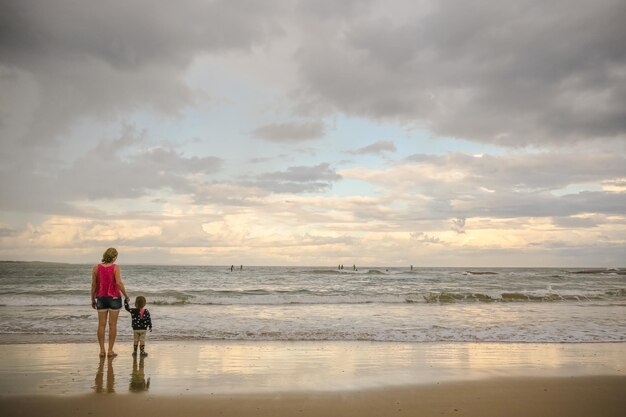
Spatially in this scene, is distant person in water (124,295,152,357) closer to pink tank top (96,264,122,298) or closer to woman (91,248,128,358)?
woman (91,248,128,358)

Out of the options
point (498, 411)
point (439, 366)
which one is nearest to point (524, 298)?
point (439, 366)

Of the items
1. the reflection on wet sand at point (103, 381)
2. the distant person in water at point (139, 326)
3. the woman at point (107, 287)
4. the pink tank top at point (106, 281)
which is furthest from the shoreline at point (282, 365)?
the pink tank top at point (106, 281)

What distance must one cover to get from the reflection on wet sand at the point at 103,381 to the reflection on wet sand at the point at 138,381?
28 cm

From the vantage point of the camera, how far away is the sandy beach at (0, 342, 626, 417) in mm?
6020

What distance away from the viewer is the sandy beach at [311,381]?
6020mm

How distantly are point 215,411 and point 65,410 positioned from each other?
1.95 metres

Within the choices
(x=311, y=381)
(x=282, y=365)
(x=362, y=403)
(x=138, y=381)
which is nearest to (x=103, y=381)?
(x=138, y=381)

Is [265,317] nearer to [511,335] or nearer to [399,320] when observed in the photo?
[399,320]

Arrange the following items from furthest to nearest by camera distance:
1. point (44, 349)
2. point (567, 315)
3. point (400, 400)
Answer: point (567, 315) < point (44, 349) < point (400, 400)

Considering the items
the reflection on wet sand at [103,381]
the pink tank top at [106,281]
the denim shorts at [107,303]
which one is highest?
the pink tank top at [106,281]

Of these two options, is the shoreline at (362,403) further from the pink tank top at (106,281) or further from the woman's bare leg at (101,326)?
the pink tank top at (106,281)

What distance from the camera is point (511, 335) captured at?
13016 mm

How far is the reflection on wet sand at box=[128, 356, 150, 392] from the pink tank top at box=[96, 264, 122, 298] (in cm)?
154

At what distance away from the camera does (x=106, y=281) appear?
342 inches
